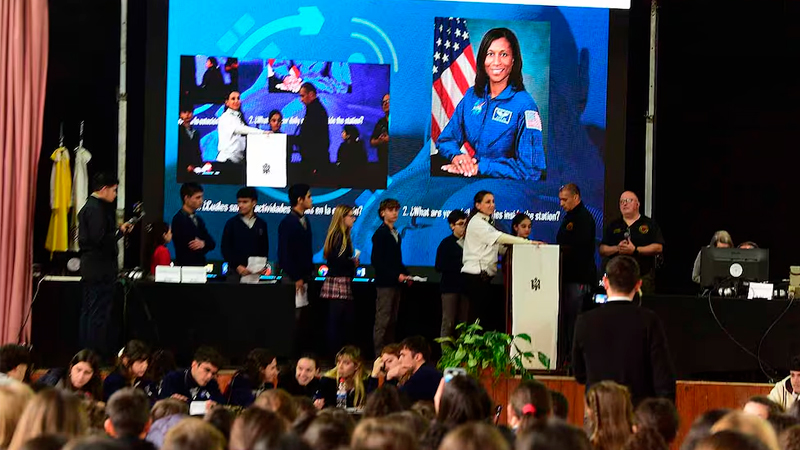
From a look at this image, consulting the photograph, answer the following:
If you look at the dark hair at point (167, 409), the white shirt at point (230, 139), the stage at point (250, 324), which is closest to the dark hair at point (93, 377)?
the stage at point (250, 324)

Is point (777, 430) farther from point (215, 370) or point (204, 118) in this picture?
point (204, 118)

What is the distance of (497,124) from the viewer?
11.6 metres

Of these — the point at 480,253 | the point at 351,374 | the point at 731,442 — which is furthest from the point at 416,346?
the point at 731,442

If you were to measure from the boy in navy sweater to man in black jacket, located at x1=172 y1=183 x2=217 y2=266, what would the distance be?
155 millimetres

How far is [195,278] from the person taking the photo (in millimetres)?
9727

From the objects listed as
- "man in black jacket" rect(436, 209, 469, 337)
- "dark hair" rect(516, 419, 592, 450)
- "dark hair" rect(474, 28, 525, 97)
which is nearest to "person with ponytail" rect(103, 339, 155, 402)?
"man in black jacket" rect(436, 209, 469, 337)

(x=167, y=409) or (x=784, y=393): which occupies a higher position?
(x=167, y=409)

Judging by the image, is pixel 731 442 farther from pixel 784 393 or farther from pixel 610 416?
pixel 784 393

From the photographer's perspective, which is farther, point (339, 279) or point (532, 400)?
point (339, 279)

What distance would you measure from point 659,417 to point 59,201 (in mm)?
6954

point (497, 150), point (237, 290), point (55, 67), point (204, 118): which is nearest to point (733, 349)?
point (497, 150)

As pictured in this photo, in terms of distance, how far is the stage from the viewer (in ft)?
31.1

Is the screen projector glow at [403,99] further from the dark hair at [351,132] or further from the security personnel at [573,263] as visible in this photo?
the security personnel at [573,263]

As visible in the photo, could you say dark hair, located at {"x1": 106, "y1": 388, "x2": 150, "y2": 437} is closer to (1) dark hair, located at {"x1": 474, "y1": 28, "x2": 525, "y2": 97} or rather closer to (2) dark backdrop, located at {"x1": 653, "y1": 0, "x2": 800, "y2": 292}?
(1) dark hair, located at {"x1": 474, "y1": 28, "x2": 525, "y2": 97}
